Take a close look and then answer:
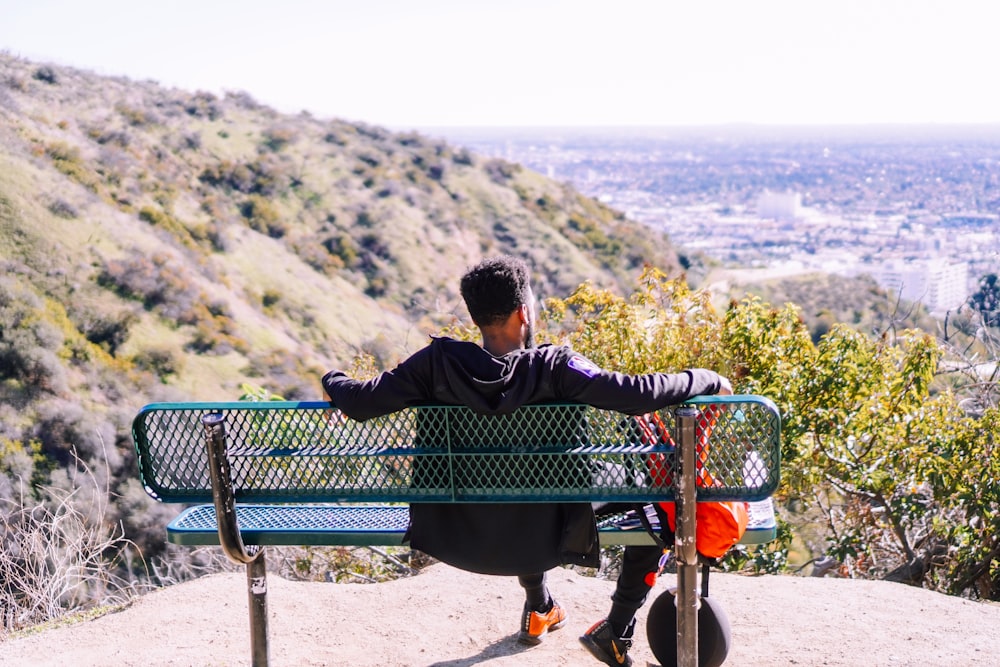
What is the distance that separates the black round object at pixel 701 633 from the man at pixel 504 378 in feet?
0.57

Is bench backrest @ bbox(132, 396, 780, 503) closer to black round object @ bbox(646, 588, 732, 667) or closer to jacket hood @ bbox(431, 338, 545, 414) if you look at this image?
jacket hood @ bbox(431, 338, 545, 414)

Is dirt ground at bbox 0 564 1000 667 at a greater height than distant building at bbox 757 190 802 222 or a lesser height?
greater

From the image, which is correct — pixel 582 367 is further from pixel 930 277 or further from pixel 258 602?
pixel 930 277

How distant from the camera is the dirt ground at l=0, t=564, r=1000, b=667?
350 cm

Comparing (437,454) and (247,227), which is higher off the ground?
(437,454)

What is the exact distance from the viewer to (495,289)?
2.82 meters

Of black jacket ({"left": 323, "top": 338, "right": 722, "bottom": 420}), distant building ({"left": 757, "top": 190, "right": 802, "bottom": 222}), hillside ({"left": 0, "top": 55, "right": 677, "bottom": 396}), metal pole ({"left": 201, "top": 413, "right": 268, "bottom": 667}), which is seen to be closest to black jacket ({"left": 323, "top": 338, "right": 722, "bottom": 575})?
black jacket ({"left": 323, "top": 338, "right": 722, "bottom": 420})

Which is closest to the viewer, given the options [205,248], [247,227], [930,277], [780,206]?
[930,277]

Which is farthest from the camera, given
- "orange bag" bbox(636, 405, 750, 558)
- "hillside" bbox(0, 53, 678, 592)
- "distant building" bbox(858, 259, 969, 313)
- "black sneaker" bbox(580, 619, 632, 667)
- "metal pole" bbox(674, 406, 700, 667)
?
"hillside" bbox(0, 53, 678, 592)

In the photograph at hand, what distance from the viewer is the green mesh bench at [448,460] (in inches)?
100

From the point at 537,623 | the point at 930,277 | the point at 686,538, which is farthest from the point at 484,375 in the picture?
the point at 930,277

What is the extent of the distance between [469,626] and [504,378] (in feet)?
5.10

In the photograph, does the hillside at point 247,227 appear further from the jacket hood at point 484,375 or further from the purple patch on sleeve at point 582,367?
the purple patch on sleeve at point 582,367

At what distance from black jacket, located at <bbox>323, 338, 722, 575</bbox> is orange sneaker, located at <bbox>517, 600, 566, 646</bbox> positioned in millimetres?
743
